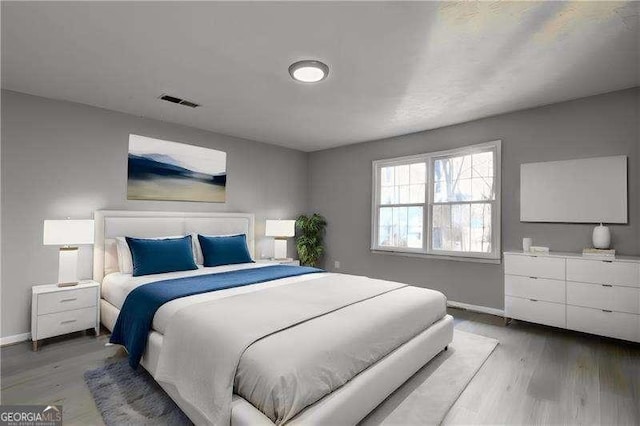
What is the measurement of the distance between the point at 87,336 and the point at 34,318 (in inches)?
19.9

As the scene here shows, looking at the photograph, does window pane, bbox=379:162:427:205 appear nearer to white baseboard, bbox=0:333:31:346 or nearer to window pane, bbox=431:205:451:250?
window pane, bbox=431:205:451:250

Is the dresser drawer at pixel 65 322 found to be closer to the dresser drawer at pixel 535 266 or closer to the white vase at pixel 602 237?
the dresser drawer at pixel 535 266

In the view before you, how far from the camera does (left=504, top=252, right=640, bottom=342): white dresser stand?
2.81m

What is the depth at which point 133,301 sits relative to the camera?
256cm

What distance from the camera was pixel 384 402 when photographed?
80.7 inches

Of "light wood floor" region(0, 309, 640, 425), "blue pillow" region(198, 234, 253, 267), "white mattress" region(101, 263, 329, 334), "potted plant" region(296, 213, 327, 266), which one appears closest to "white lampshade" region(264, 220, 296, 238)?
"potted plant" region(296, 213, 327, 266)

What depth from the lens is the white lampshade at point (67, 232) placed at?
2939 mm

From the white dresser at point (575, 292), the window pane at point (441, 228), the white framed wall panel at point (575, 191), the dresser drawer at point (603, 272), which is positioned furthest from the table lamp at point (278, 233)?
the dresser drawer at point (603, 272)

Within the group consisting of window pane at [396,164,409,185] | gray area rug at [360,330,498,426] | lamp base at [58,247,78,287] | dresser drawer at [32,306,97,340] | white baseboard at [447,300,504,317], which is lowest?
gray area rug at [360,330,498,426]

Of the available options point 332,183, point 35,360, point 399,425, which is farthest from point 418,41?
point 35,360

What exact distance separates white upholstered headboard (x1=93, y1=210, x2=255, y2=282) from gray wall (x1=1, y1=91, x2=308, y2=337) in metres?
0.15

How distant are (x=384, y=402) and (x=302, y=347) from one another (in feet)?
2.85

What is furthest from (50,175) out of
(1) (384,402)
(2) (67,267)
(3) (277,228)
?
(1) (384,402)

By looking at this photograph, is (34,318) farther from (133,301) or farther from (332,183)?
(332,183)
